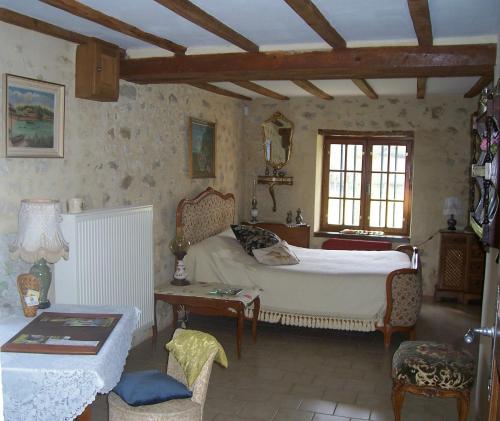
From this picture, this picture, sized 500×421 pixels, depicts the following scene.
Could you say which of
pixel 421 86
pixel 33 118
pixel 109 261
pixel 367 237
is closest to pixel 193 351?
pixel 109 261

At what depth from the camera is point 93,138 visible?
429 centimetres

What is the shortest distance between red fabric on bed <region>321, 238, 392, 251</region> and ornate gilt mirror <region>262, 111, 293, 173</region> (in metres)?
1.23

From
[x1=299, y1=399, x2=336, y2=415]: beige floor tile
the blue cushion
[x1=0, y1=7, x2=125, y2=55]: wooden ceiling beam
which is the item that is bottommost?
[x1=299, y1=399, x2=336, y2=415]: beige floor tile

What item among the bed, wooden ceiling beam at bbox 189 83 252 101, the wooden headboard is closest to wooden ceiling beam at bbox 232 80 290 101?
wooden ceiling beam at bbox 189 83 252 101

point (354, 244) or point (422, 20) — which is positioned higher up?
point (422, 20)

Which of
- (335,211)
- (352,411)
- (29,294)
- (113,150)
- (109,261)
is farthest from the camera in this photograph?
(335,211)

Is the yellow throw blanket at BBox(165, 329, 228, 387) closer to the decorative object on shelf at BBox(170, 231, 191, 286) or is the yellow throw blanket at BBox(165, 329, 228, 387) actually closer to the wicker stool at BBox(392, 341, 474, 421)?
the wicker stool at BBox(392, 341, 474, 421)

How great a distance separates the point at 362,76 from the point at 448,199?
10.9 ft

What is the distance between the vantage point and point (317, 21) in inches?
128

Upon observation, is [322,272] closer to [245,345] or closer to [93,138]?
[245,345]

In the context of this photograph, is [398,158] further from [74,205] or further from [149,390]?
[149,390]

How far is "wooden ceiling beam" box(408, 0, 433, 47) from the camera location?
114 inches

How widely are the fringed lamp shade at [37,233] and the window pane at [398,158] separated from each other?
527cm

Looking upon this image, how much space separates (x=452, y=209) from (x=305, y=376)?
3.55 meters
